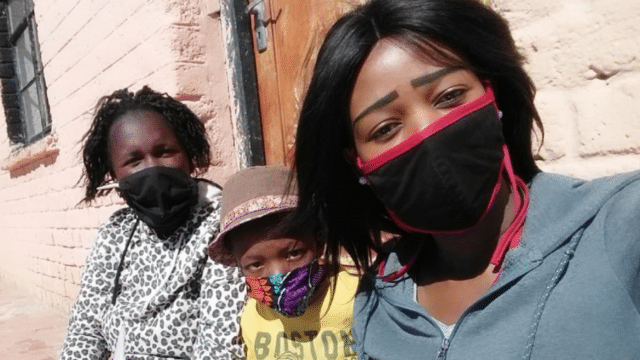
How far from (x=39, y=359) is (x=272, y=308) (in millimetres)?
3282

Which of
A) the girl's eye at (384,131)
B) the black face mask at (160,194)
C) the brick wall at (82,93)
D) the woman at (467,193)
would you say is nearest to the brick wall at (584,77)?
the woman at (467,193)

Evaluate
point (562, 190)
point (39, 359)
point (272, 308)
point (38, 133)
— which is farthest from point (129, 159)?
point (38, 133)

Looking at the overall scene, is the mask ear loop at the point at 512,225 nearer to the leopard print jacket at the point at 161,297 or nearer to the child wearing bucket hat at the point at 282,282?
the child wearing bucket hat at the point at 282,282

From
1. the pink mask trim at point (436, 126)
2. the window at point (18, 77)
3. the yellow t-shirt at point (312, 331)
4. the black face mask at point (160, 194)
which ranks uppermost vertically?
the window at point (18, 77)

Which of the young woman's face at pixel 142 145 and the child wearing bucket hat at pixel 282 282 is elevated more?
the young woman's face at pixel 142 145

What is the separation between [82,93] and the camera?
13.2 feet

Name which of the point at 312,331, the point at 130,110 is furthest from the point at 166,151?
the point at 312,331

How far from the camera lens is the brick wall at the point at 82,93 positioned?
3.02m

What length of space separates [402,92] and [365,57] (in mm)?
113

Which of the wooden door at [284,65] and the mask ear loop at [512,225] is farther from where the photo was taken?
the wooden door at [284,65]

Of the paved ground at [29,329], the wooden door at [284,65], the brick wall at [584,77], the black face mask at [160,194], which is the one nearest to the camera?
the brick wall at [584,77]

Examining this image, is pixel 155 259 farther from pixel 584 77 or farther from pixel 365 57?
pixel 584 77

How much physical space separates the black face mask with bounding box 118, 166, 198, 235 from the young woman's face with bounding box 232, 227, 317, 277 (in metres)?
0.41

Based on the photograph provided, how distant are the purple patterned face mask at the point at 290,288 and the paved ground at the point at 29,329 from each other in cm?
325
